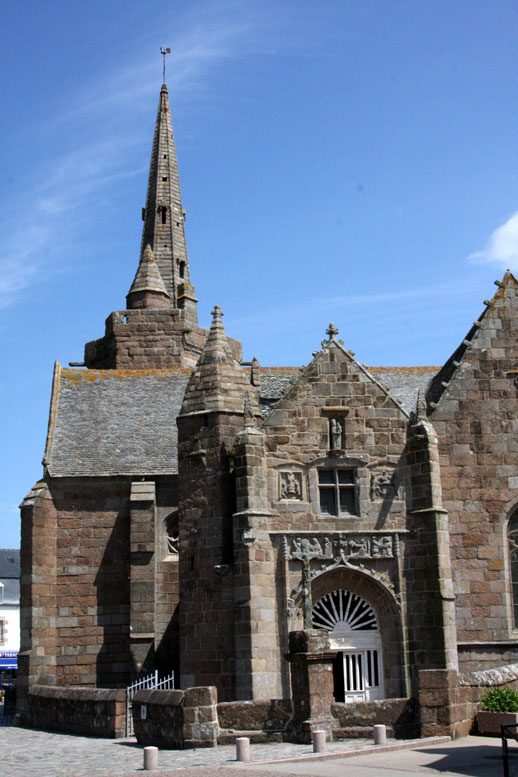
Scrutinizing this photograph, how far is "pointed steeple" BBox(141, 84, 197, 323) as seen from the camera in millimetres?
42281

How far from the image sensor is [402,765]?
565 inches

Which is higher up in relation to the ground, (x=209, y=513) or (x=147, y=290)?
(x=147, y=290)

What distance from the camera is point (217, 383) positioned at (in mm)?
24141

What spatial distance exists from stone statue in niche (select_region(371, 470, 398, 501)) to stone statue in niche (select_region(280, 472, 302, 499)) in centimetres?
168

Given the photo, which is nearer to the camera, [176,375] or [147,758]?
[147,758]

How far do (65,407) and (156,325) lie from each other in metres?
7.09

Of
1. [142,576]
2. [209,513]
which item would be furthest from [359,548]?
[142,576]

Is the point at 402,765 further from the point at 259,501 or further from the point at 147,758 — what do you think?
the point at 259,501

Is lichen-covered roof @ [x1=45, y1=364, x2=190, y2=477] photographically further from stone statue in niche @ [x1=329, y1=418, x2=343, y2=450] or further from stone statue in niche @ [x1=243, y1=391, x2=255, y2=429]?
stone statue in niche @ [x1=329, y1=418, x2=343, y2=450]

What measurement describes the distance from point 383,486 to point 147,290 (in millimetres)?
18258

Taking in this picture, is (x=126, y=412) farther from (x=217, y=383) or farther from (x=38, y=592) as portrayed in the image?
(x=217, y=383)

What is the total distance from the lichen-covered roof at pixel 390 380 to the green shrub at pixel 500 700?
482 inches

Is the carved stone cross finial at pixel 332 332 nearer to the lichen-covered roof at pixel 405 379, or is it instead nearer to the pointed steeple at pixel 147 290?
the lichen-covered roof at pixel 405 379

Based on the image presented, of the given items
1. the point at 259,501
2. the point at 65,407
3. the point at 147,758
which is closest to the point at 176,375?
the point at 65,407
